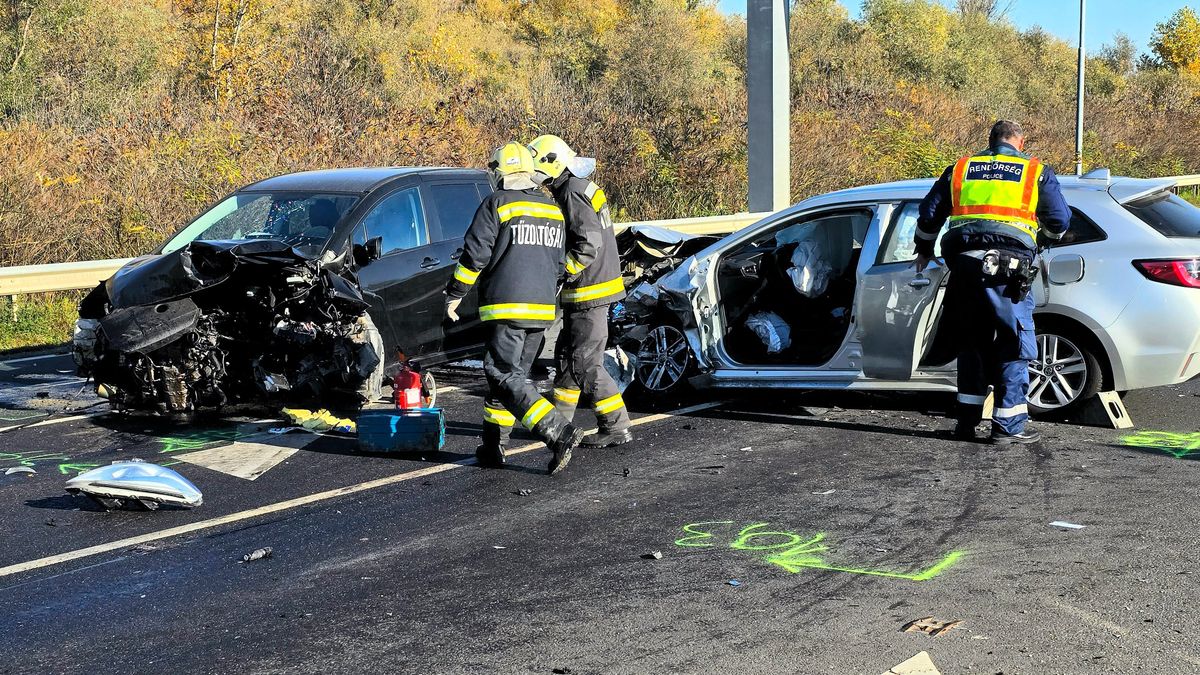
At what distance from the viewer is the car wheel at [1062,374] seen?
294 inches

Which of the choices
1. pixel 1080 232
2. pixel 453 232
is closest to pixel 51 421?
pixel 453 232

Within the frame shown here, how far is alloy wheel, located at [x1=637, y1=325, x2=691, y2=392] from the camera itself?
28.3 feet

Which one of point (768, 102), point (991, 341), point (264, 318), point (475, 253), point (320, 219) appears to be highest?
point (768, 102)

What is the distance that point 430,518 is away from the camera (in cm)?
597

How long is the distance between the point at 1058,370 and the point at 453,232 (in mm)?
4443

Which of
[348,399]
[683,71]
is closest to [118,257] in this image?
[348,399]

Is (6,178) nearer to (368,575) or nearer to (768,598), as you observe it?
(368,575)

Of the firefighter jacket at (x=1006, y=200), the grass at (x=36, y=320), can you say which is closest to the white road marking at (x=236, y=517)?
the firefighter jacket at (x=1006, y=200)

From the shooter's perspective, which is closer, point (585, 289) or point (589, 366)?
point (585, 289)

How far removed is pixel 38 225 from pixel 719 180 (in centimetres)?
1211

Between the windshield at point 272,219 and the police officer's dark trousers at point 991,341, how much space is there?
13.9ft

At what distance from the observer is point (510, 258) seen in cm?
684

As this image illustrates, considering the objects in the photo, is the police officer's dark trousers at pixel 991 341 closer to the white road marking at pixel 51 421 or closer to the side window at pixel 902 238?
the side window at pixel 902 238

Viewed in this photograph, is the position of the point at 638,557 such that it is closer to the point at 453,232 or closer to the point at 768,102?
the point at 453,232
